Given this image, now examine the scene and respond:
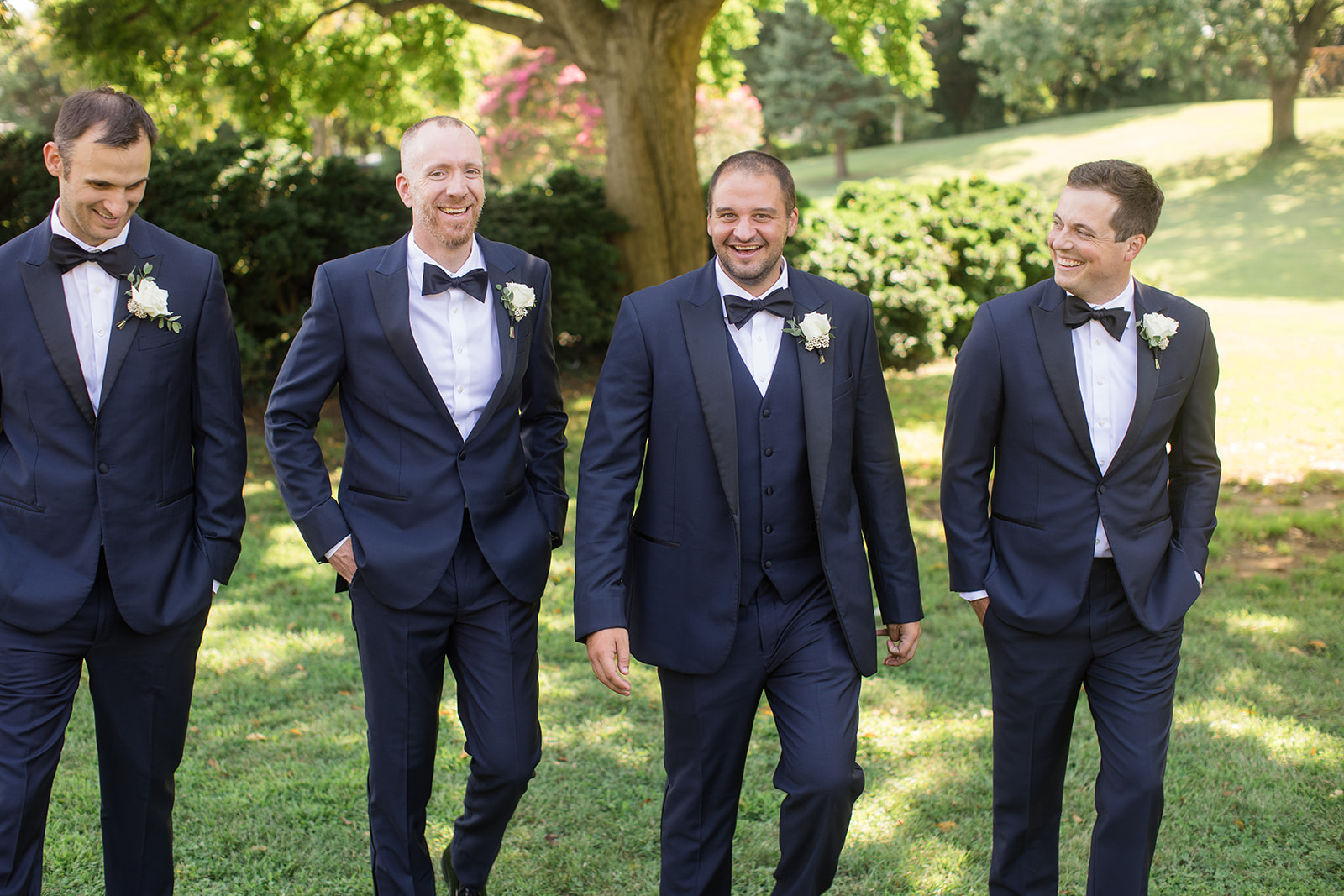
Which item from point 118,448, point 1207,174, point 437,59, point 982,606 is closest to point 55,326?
point 118,448

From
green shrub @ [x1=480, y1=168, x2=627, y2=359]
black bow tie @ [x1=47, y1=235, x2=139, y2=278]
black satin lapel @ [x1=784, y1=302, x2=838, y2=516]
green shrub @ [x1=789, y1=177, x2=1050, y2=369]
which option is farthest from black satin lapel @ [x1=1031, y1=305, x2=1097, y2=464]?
A: green shrub @ [x1=789, y1=177, x2=1050, y2=369]

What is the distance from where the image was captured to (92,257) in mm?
3264

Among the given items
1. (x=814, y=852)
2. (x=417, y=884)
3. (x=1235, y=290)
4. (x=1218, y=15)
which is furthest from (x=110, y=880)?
(x=1218, y=15)

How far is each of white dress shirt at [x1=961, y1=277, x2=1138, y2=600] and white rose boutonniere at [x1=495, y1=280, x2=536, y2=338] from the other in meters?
1.73

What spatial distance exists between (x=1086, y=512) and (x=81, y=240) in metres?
3.11

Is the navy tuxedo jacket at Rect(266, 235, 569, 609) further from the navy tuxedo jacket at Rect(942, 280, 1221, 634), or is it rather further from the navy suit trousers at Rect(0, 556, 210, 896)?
the navy tuxedo jacket at Rect(942, 280, 1221, 634)

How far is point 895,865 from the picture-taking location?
4184 millimetres

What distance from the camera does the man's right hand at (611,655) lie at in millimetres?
3244

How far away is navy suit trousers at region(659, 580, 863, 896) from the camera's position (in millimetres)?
3248

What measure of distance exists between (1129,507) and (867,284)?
1095cm

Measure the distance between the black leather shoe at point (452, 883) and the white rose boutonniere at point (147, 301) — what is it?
6.67 feet

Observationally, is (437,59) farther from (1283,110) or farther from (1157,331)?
(1283,110)

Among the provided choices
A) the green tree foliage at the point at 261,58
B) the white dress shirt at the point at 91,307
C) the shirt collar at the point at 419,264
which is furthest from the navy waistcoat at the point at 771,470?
the green tree foliage at the point at 261,58

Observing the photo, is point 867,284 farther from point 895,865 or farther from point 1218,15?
point 1218,15
